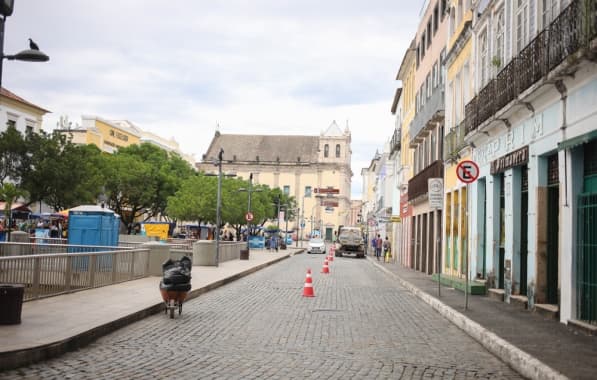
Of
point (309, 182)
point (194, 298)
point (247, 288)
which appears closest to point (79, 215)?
point (247, 288)

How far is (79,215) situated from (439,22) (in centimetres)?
1708

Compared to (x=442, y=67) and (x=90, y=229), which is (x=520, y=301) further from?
(x=442, y=67)

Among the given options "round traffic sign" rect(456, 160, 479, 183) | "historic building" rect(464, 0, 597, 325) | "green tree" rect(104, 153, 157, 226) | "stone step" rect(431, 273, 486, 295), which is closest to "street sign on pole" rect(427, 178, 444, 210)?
"historic building" rect(464, 0, 597, 325)

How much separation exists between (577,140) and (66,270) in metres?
10.6

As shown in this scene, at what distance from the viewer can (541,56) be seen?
43.3ft

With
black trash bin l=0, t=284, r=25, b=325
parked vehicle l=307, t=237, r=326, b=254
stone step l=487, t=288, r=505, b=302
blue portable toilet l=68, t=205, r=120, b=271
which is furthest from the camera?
parked vehicle l=307, t=237, r=326, b=254

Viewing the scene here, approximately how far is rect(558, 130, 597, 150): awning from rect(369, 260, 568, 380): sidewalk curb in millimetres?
3341

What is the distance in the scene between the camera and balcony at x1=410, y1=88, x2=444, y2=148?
90.7 ft

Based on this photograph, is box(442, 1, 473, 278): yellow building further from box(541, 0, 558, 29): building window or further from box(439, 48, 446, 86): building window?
box(541, 0, 558, 29): building window

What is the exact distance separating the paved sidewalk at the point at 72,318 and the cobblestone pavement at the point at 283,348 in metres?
0.17

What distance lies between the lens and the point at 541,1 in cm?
1420

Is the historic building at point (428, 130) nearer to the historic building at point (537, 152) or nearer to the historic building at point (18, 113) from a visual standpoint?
the historic building at point (537, 152)

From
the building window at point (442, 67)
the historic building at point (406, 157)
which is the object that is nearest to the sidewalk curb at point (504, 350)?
the building window at point (442, 67)

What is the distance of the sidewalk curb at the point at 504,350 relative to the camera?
7.92 metres
